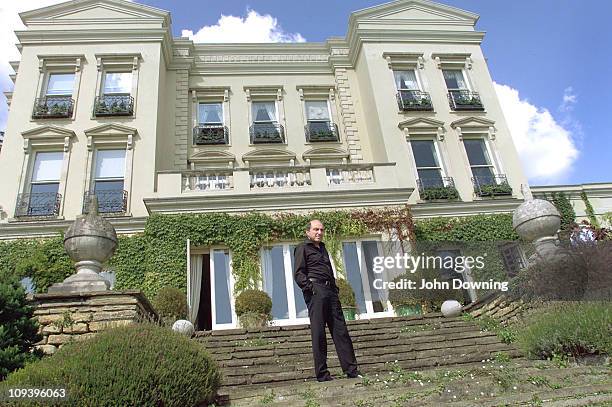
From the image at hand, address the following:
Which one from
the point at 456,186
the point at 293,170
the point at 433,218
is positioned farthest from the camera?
the point at 456,186

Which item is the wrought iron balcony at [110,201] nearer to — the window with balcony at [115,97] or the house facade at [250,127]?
the house facade at [250,127]

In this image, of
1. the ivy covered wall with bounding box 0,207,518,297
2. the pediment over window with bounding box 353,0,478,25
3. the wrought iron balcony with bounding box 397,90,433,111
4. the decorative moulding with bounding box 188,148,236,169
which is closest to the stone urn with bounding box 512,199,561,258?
the ivy covered wall with bounding box 0,207,518,297

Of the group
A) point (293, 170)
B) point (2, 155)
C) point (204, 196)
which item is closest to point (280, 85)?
point (293, 170)

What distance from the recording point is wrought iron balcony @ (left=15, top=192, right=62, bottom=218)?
14078 millimetres

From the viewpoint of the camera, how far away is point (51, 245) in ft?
43.5

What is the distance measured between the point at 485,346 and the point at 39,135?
14981 millimetres

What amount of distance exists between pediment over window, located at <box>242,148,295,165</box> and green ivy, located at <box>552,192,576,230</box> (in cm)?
1006

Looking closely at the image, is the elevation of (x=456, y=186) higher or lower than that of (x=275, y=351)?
higher

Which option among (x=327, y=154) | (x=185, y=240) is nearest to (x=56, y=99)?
(x=185, y=240)

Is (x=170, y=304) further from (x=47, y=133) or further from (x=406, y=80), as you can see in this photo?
(x=406, y=80)

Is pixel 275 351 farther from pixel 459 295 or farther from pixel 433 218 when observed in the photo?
pixel 433 218

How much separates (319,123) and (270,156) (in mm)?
2800

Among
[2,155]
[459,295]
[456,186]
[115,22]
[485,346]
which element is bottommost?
[485,346]

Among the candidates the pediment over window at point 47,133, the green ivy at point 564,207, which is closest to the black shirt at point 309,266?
the pediment over window at point 47,133
